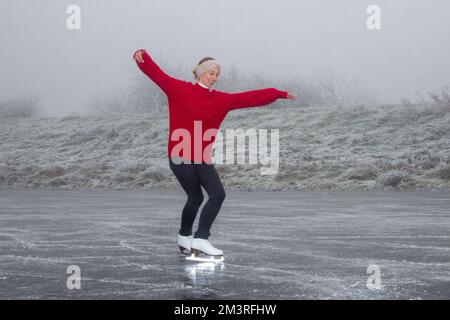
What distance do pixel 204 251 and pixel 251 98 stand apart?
1.51m

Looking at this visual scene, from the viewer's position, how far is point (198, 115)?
21.2 feet

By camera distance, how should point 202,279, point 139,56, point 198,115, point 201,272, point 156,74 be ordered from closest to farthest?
point 202,279 → point 201,272 → point 198,115 → point 139,56 → point 156,74

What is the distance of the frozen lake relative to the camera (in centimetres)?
533

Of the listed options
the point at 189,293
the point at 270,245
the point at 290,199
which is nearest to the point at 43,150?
the point at 290,199

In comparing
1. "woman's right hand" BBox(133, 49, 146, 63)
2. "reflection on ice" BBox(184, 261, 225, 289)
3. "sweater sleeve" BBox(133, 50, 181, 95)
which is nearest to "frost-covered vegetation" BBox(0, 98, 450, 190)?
"reflection on ice" BBox(184, 261, 225, 289)

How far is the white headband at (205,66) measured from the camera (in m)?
6.60

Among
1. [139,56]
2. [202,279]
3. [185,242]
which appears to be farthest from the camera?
[185,242]

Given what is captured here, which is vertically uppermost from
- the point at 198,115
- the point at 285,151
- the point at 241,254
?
the point at 198,115

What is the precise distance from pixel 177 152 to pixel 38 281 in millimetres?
1674

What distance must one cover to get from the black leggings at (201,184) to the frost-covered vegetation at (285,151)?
14194 mm

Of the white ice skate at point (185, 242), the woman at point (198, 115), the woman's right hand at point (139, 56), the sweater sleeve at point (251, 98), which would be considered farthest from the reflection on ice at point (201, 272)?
the woman's right hand at point (139, 56)

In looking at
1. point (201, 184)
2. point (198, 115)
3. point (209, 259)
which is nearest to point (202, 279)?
point (209, 259)

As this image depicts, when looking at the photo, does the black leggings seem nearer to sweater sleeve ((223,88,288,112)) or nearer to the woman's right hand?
sweater sleeve ((223,88,288,112))

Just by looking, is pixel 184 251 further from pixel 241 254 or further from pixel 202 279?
pixel 202 279
